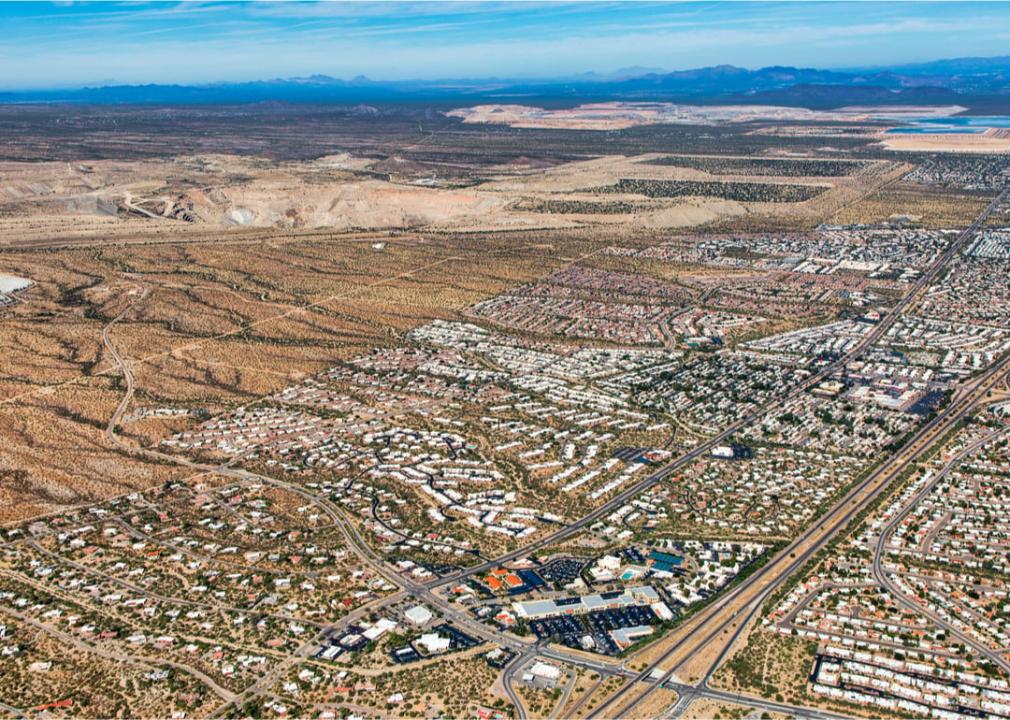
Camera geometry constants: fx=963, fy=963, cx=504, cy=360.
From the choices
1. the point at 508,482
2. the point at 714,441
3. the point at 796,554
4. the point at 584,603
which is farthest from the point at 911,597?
the point at 508,482

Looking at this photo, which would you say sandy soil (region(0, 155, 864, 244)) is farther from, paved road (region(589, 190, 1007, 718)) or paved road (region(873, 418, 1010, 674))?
paved road (region(873, 418, 1010, 674))

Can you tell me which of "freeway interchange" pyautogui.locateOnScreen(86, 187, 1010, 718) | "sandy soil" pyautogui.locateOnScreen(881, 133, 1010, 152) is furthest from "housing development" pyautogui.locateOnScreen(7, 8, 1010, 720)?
"sandy soil" pyautogui.locateOnScreen(881, 133, 1010, 152)

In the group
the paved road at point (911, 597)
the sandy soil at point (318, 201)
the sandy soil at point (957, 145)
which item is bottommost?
the paved road at point (911, 597)

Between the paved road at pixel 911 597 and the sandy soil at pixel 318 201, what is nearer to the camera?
the paved road at pixel 911 597

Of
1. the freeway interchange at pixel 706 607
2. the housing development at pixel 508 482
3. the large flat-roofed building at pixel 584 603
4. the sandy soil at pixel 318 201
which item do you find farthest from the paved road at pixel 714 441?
the sandy soil at pixel 318 201

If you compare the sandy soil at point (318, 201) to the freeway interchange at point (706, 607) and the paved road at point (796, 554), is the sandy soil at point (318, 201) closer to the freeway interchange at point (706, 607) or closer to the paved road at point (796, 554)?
the paved road at point (796, 554)

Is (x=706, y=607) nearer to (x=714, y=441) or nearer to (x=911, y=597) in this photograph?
(x=911, y=597)

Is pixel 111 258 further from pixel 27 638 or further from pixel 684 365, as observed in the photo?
pixel 27 638
